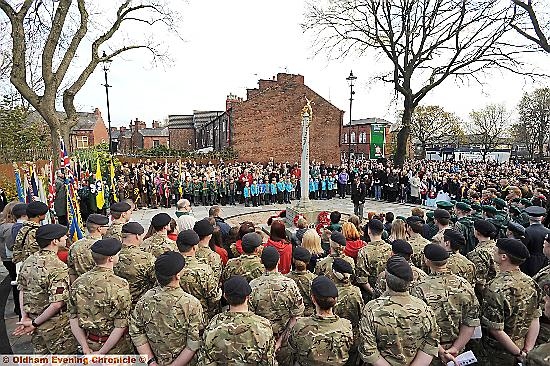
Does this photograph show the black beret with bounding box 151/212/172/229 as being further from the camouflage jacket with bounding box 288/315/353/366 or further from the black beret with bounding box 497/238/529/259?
the black beret with bounding box 497/238/529/259

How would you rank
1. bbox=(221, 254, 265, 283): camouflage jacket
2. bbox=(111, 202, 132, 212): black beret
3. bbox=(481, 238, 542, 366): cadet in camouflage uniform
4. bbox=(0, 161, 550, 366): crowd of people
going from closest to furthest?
bbox=(0, 161, 550, 366): crowd of people → bbox=(481, 238, 542, 366): cadet in camouflage uniform → bbox=(221, 254, 265, 283): camouflage jacket → bbox=(111, 202, 132, 212): black beret

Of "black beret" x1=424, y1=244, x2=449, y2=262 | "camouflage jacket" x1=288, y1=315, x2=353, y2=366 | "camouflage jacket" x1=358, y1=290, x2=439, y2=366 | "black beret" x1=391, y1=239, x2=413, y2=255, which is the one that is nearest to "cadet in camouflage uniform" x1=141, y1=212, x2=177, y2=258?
"camouflage jacket" x1=288, y1=315, x2=353, y2=366

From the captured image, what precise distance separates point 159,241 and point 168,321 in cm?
228

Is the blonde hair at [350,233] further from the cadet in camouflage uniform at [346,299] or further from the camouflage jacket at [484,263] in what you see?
the cadet in camouflage uniform at [346,299]

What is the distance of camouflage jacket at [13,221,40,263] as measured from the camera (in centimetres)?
567

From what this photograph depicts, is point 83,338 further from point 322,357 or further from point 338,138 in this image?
point 338,138

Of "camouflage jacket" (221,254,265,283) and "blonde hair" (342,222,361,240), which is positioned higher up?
"blonde hair" (342,222,361,240)

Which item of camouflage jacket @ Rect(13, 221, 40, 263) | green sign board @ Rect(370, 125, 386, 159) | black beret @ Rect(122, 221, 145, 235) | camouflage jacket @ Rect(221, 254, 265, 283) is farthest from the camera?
green sign board @ Rect(370, 125, 386, 159)

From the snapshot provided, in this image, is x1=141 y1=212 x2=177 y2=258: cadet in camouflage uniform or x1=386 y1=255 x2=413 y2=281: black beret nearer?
x1=386 y1=255 x2=413 y2=281: black beret

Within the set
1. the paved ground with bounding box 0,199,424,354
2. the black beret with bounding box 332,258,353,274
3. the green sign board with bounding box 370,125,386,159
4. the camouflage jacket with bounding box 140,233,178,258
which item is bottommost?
the paved ground with bounding box 0,199,424,354

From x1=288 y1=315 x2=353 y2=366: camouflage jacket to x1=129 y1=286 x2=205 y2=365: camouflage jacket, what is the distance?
3.01 feet

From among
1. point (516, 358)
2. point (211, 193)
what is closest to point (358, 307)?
point (516, 358)

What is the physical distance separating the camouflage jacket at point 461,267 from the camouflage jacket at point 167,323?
3.00 m

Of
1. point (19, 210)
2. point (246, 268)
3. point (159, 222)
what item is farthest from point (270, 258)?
point (19, 210)
